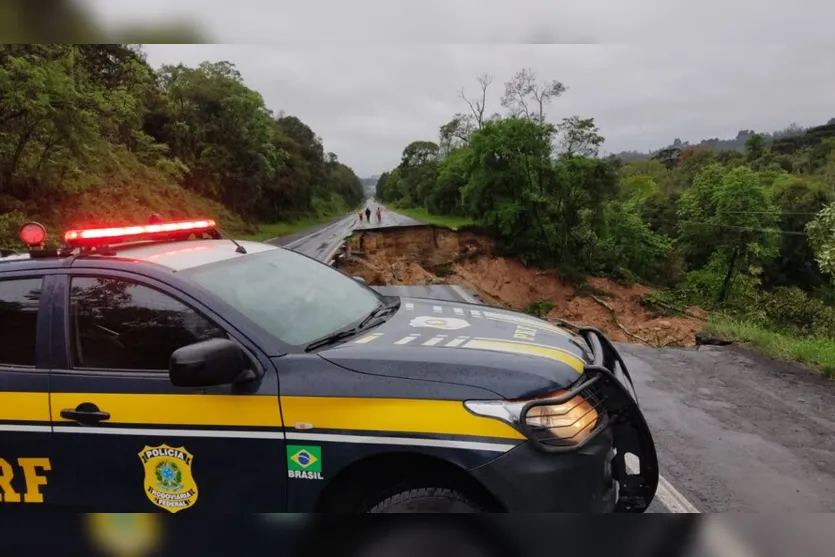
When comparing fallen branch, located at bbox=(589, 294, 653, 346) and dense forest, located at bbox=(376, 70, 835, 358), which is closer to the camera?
fallen branch, located at bbox=(589, 294, 653, 346)

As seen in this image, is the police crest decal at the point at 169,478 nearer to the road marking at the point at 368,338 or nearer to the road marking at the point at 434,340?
the road marking at the point at 368,338

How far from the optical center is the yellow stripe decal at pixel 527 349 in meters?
2.36

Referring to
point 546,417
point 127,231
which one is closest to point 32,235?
point 127,231

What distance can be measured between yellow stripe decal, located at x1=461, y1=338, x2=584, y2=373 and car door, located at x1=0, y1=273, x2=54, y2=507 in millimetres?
1658

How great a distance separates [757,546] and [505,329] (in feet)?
4.24

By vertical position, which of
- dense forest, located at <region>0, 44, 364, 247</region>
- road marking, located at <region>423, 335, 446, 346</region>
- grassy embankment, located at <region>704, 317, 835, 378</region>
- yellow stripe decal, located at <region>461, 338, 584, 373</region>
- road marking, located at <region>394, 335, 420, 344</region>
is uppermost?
dense forest, located at <region>0, 44, 364, 247</region>

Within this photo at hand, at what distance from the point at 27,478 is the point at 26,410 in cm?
25

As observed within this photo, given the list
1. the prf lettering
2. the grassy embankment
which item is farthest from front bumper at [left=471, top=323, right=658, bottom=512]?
the grassy embankment

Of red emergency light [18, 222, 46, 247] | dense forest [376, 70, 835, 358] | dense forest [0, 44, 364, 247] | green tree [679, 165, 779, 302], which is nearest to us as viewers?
red emergency light [18, 222, 46, 247]

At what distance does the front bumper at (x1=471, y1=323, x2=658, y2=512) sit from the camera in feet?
6.57

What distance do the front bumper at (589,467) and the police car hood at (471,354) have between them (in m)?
0.12

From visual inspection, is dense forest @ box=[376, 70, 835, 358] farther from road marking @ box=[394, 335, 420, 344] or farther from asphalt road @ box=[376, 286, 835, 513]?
road marking @ box=[394, 335, 420, 344]

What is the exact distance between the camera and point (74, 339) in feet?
7.80

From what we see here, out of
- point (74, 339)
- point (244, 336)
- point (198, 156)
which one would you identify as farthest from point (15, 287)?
point (198, 156)
